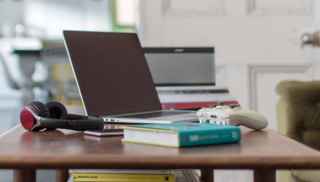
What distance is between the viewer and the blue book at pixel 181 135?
2.88ft

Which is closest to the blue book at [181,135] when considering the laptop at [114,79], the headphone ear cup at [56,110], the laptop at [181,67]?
the laptop at [114,79]

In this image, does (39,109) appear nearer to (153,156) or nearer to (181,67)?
(153,156)

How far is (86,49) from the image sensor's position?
1.22m

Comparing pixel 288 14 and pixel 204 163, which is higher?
pixel 288 14

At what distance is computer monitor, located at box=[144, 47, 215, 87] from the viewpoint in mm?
2074

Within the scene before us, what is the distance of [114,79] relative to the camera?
4.05 ft

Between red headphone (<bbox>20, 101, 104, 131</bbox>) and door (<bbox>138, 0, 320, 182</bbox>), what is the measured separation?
4.30ft

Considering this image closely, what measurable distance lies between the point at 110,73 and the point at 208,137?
395 mm

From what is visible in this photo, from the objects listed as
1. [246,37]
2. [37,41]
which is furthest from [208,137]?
[37,41]

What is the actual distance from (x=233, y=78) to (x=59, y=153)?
5.68 ft

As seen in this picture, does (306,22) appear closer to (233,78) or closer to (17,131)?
(233,78)

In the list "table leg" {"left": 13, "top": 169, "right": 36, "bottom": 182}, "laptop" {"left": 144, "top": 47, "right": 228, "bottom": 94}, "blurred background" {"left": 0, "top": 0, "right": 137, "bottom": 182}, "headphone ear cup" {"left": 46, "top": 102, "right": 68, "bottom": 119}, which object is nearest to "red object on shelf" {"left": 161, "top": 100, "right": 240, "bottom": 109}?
"laptop" {"left": 144, "top": 47, "right": 228, "bottom": 94}

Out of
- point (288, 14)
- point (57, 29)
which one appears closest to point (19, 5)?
point (57, 29)

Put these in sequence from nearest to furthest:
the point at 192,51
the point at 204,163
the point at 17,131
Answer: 1. the point at 204,163
2. the point at 17,131
3. the point at 192,51
